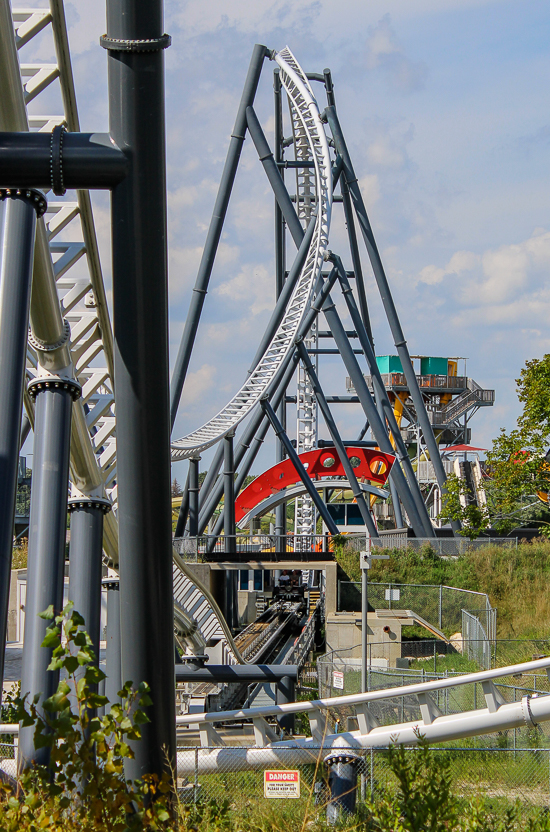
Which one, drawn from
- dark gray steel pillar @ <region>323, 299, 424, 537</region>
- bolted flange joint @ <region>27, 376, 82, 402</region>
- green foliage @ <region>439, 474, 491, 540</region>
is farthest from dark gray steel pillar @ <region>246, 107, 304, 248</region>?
bolted flange joint @ <region>27, 376, 82, 402</region>

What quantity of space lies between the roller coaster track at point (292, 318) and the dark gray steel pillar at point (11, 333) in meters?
18.2

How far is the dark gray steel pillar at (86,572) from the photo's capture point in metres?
6.20

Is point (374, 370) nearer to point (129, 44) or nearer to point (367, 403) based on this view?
point (367, 403)

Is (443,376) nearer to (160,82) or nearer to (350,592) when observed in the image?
(350,592)

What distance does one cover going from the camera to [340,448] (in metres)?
25.5

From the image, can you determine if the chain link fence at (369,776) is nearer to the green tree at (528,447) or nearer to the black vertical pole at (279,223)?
the green tree at (528,447)

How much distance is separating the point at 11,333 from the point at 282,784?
349cm

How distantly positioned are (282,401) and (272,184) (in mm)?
8802

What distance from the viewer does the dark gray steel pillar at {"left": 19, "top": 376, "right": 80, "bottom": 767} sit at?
475 cm

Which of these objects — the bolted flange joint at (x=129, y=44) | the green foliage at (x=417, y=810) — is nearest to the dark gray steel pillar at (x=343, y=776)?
the green foliage at (x=417, y=810)

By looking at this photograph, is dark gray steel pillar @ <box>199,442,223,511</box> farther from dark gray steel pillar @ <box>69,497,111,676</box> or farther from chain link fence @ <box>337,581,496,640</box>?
dark gray steel pillar @ <box>69,497,111,676</box>

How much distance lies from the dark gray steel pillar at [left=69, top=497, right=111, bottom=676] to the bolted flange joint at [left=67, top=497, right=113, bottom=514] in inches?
0.5

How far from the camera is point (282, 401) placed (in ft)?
94.6

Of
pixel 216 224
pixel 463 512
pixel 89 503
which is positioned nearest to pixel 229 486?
pixel 463 512
